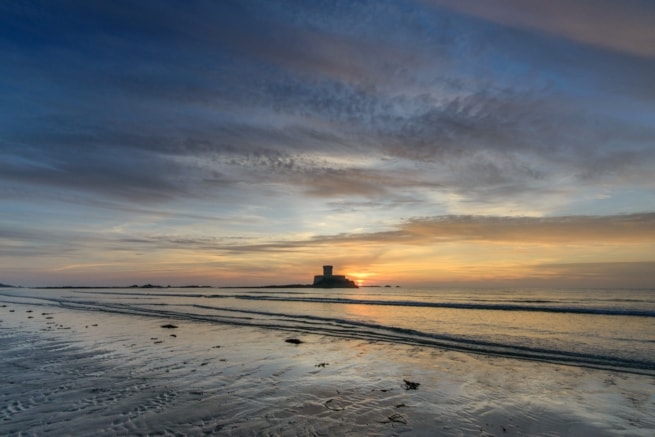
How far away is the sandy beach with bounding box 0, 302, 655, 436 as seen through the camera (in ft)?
28.0

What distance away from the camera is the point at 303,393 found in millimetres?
11234

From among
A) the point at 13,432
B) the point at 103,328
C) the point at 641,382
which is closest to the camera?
the point at 13,432

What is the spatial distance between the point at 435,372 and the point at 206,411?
830cm

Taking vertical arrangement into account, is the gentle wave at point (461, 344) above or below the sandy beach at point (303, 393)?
above

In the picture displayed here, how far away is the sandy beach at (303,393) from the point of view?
336 inches

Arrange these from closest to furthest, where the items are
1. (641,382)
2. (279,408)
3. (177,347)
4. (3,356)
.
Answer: (279,408), (641,382), (3,356), (177,347)

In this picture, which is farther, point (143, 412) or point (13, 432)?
point (143, 412)

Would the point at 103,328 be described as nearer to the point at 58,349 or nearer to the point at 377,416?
the point at 58,349

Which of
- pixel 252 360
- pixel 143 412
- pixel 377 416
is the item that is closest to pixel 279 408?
pixel 377 416

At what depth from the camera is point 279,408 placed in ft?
32.0

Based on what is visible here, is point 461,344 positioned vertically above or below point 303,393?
above

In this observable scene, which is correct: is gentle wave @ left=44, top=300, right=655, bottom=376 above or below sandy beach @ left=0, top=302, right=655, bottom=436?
above

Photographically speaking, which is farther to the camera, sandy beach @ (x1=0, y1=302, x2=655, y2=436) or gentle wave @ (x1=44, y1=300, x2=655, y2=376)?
gentle wave @ (x1=44, y1=300, x2=655, y2=376)

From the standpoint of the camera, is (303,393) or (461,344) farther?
(461,344)
